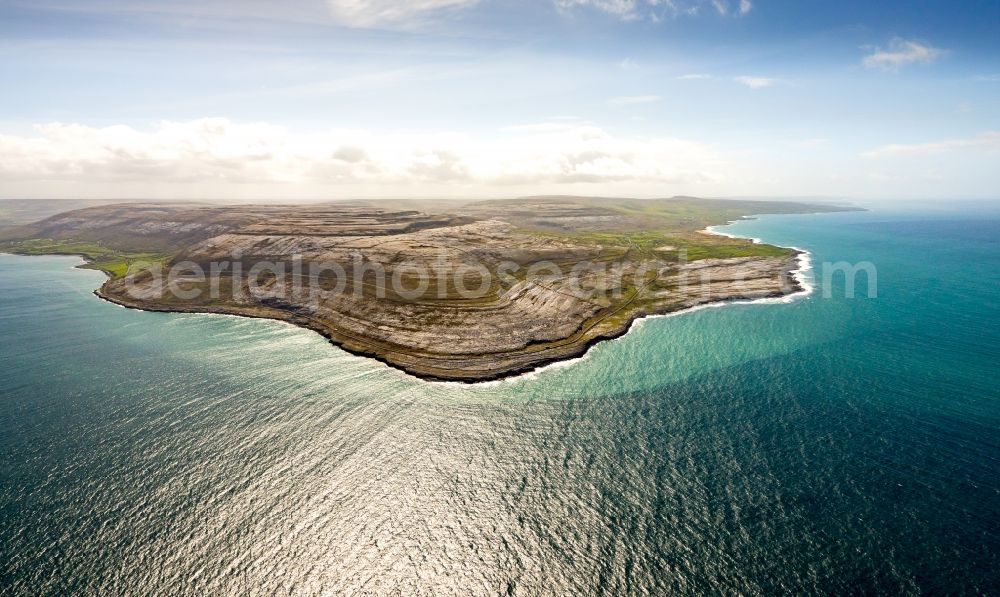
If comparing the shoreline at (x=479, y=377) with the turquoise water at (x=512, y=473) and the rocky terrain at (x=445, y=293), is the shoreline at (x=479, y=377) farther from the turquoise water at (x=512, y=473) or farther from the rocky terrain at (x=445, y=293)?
the turquoise water at (x=512, y=473)

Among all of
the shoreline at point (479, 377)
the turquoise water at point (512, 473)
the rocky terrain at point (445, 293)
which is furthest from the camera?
the rocky terrain at point (445, 293)

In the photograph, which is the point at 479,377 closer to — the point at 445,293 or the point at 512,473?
the point at 512,473

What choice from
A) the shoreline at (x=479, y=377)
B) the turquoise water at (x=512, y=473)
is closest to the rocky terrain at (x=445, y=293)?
the shoreline at (x=479, y=377)

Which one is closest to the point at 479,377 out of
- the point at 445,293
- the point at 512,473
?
the point at 512,473

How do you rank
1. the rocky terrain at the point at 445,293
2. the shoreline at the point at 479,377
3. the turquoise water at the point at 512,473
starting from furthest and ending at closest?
A: the rocky terrain at the point at 445,293 → the shoreline at the point at 479,377 → the turquoise water at the point at 512,473

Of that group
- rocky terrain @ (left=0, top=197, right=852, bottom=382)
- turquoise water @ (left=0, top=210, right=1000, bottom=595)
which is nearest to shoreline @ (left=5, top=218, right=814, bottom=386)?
rocky terrain @ (left=0, top=197, right=852, bottom=382)

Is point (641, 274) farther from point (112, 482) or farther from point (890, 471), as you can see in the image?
point (112, 482)

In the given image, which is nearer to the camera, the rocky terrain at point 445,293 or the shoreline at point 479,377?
the shoreline at point 479,377

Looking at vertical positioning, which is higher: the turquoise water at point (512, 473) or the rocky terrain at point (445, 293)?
the rocky terrain at point (445, 293)

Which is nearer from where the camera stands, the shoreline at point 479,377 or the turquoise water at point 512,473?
the turquoise water at point 512,473
